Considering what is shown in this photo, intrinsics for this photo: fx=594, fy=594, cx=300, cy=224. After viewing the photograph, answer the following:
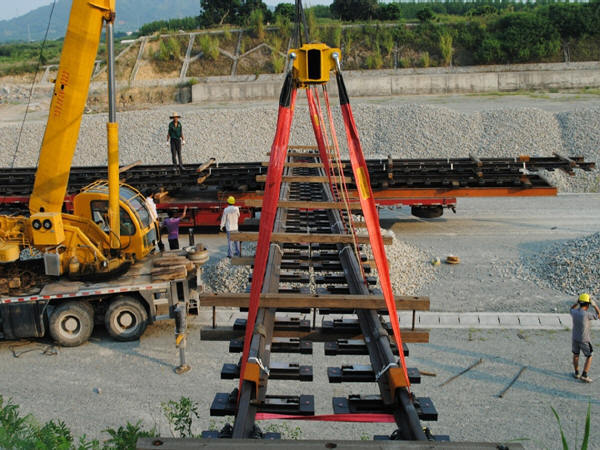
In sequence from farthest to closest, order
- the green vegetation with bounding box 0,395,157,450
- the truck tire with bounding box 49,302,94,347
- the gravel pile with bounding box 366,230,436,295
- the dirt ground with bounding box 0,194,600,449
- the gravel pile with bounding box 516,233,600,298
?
the gravel pile with bounding box 366,230,436,295 → the gravel pile with bounding box 516,233,600,298 → the truck tire with bounding box 49,302,94,347 → the dirt ground with bounding box 0,194,600,449 → the green vegetation with bounding box 0,395,157,450

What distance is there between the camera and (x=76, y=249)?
414 inches

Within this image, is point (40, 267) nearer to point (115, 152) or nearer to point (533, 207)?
point (115, 152)

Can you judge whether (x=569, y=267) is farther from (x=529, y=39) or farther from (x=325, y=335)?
(x=529, y=39)

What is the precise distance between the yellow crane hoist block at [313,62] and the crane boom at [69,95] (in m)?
5.32

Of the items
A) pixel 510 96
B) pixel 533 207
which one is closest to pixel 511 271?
pixel 533 207

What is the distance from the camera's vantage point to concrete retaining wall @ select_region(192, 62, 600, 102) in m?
37.9

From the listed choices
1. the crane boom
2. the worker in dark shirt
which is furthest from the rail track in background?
the crane boom

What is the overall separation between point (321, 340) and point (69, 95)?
239 inches

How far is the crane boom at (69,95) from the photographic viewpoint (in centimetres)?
916

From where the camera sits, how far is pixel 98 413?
8.22 m

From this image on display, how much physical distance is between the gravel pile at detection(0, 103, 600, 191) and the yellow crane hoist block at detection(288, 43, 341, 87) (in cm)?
2075

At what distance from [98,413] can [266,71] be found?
131ft

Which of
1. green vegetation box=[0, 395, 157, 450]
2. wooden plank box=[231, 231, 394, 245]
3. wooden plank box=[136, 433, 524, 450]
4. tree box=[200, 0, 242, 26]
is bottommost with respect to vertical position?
green vegetation box=[0, 395, 157, 450]

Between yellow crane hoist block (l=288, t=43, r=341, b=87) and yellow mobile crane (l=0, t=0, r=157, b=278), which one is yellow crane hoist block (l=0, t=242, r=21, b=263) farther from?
yellow crane hoist block (l=288, t=43, r=341, b=87)
